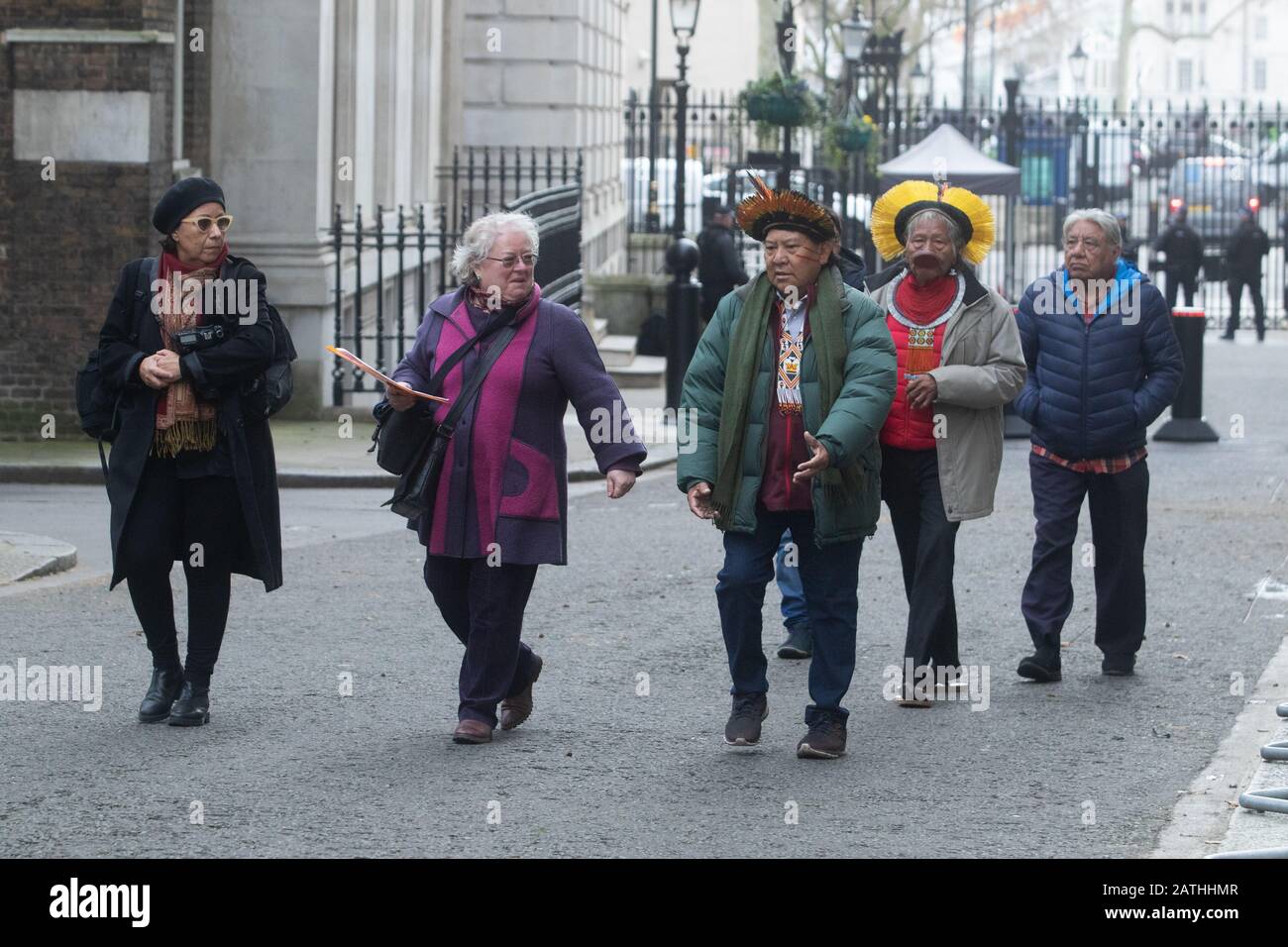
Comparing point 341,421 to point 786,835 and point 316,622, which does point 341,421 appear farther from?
point 786,835

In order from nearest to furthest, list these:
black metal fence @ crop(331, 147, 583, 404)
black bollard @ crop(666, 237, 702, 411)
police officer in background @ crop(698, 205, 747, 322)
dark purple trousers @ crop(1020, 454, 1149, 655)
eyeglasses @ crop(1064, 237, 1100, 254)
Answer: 1. eyeglasses @ crop(1064, 237, 1100, 254)
2. dark purple trousers @ crop(1020, 454, 1149, 655)
3. black metal fence @ crop(331, 147, 583, 404)
4. black bollard @ crop(666, 237, 702, 411)
5. police officer in background @ crop(698, 205, 747, 322)

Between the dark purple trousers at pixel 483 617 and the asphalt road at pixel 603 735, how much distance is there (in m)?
0.18

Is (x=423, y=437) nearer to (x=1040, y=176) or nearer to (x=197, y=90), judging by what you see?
(x=197, y=90)

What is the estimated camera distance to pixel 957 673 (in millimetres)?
8141

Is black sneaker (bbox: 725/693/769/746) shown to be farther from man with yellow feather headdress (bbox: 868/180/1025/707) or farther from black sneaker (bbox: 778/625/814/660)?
black sneaker (bbox: 778/625/814/660)

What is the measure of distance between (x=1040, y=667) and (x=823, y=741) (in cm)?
164

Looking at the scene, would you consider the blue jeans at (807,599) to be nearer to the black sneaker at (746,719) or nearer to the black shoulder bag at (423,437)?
the black sneaker at (746,719)

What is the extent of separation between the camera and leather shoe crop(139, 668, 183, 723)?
747 cm

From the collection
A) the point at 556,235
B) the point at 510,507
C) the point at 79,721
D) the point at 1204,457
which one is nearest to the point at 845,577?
the point at 510,507

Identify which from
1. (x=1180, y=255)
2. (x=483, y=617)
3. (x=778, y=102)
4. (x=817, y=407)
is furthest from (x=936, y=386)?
(x=1180, y=255)

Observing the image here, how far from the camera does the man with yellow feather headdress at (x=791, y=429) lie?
6.95 metres

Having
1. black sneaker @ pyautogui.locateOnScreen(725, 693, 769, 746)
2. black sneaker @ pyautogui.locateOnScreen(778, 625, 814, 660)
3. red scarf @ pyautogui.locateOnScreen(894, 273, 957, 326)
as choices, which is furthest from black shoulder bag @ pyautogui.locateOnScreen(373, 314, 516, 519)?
black sneaker @ pyautogui.locateOnScreen(778, 625, 814, 660)

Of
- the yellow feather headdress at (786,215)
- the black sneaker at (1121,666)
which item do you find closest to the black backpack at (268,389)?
the yellow feather headdress at (786,215)
